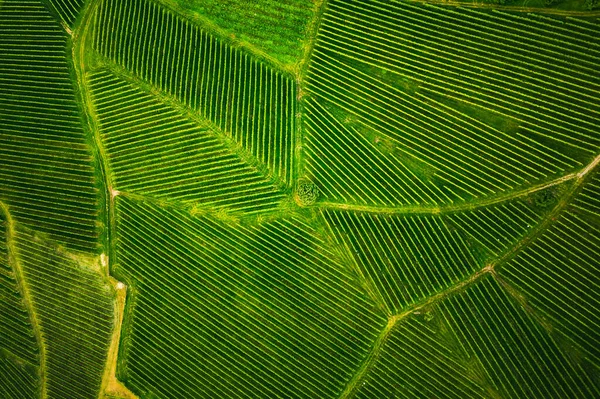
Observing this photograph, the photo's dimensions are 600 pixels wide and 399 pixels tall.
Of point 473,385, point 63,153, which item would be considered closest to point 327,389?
point 473,385

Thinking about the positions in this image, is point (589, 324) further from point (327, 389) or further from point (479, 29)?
point (479, 29)

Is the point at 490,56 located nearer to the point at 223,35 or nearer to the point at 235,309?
the point at 223,35

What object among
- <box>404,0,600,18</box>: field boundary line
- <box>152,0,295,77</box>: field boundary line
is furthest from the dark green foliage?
<box>404,0,600,18</box>: field boundary line

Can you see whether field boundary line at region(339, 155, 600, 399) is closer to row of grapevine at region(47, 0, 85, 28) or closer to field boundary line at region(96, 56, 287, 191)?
field boundary line at region(96, 56, 287, 191)

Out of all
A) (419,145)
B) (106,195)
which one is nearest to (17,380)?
(106,195)

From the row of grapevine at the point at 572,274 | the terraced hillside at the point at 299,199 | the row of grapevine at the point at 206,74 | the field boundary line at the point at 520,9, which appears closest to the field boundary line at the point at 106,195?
the terraced hillside at the point at 299,199

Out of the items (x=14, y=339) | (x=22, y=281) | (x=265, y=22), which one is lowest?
(x=14, y=339)
